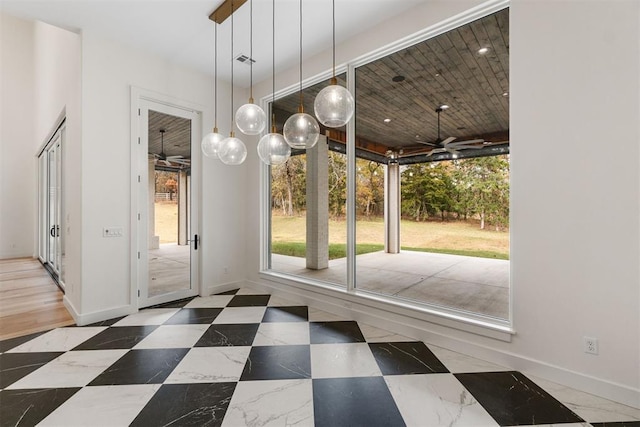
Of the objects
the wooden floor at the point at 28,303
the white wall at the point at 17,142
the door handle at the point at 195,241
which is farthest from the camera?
the white wall at the point at 17,142

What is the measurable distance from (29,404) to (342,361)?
2220mm

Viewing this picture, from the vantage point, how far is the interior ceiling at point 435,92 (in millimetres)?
3348

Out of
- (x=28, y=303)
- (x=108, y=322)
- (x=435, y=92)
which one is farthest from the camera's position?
(x=435, y=92)

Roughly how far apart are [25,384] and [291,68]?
4384mm

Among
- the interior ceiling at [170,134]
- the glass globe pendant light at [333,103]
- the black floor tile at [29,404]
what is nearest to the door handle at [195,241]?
the interior ceiling at [170,134]

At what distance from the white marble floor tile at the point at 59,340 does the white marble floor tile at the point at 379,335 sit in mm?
2889

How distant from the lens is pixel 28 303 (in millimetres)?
4086

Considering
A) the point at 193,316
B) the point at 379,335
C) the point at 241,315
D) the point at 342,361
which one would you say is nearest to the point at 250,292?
the point at 241,315

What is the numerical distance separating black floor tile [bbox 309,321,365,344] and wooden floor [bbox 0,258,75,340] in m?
2.87

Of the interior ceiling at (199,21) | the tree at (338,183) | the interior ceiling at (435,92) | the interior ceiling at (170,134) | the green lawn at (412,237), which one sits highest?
the interior ceiling at (199,21)

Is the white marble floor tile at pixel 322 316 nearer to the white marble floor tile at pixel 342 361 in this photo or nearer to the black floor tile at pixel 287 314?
the black floor tile at pixel 287 314

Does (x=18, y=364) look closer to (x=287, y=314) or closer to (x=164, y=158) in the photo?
(x=287, y=314)

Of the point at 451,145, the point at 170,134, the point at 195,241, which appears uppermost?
the point at 451,145

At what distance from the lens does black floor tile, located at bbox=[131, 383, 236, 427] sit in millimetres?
1770
